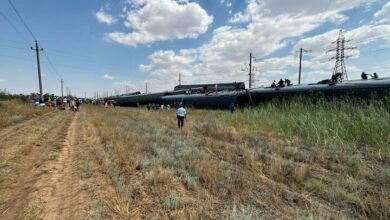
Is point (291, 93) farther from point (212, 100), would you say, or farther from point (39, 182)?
point (39, 182)

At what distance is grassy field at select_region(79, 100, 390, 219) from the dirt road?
1.05ft

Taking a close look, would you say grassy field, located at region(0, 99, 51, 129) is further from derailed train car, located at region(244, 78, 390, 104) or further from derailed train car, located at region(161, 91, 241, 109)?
derailed train car, located at region(244, 78, 390, 104)

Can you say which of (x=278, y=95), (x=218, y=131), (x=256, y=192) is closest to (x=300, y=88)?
(x=278, y=95)

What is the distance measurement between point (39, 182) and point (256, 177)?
4.40 metres

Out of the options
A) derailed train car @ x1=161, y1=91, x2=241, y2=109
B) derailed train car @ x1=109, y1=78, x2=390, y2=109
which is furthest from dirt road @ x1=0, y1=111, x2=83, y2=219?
derailed train car @ x1=161, y1=91, x2=241, y2=109

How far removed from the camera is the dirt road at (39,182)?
169 inches

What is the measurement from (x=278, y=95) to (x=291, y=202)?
18051 millimetres

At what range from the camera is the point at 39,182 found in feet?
18.5

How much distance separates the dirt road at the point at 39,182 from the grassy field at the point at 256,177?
319 millimetres

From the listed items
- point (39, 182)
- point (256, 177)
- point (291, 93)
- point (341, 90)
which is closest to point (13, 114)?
point (39, 182)

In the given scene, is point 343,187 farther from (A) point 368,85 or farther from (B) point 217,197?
(A) point 368,85

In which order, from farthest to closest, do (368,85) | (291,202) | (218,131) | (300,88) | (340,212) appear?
(300,88), (368,85), (218,131), (291,202), (340,212)

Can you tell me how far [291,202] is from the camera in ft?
15.3

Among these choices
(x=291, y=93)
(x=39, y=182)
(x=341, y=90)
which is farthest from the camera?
(x=291, y=93)
